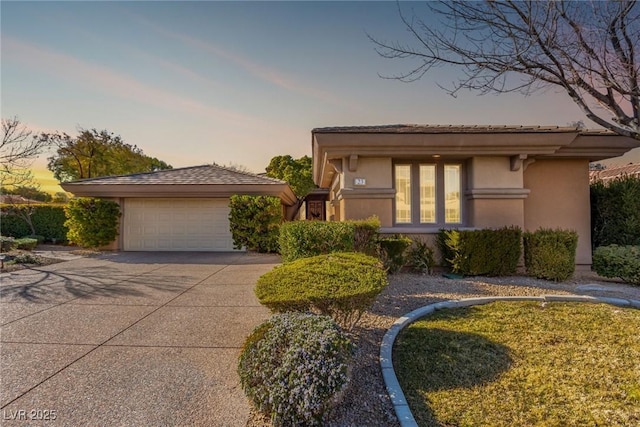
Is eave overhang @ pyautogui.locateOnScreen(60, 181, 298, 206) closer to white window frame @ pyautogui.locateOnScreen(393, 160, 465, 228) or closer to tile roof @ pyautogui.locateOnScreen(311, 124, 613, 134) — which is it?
tile roof @ pyautogui.locateOnScreen(311, 124, 613, 134)

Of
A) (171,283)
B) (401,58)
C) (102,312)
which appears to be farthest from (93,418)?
(401,58)

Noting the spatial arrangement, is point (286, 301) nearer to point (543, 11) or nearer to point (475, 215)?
point (543, 11)

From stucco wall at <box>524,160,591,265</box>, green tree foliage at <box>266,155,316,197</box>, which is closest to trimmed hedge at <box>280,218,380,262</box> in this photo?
stucco wall at <box>524,160,591,265</box>

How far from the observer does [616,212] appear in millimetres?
9258

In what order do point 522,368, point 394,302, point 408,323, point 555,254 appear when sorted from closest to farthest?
1. point 522,368
2. point 408,323
3. point 394,302
4. point 555,254

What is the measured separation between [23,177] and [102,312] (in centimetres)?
1372

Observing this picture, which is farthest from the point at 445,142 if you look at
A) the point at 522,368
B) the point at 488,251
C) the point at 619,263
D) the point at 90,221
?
the point at 90,221

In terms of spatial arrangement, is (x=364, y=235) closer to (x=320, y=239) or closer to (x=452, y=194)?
→ (x=320, y=239)

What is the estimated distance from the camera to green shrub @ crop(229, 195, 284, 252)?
43.4 ft

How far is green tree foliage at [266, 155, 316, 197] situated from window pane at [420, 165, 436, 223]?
60.4ft

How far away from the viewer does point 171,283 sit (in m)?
7.62

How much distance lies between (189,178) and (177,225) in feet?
7.68

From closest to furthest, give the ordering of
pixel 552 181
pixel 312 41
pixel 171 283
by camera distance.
Result: pixel 171 283 < pixel 312 41 < pixel 552 181

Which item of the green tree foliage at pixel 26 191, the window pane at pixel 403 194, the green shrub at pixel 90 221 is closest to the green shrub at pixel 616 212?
the window pane at pixel 403 194
